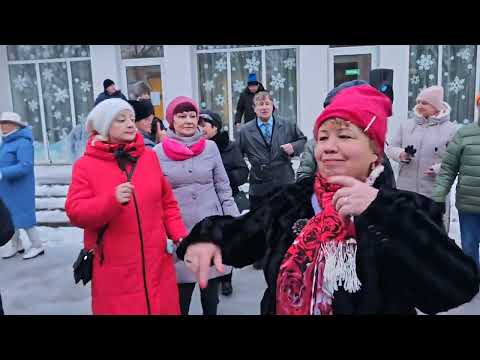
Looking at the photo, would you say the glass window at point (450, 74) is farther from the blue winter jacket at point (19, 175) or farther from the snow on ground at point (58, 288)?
the blue winter jacket at point (19, 175)

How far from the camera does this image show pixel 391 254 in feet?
4.24

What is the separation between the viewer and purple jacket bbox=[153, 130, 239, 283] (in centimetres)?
274

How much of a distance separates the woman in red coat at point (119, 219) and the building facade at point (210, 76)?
5680 millimetres

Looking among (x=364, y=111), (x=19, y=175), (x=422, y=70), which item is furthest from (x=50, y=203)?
A: (x=422, y=70)

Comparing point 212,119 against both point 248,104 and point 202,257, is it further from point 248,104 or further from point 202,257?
point 248,104

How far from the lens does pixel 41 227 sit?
6.30 meters

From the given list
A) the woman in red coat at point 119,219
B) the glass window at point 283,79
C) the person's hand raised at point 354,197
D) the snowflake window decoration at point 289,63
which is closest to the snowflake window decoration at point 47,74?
the glass window at point 283,79

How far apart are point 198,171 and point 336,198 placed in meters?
1.60

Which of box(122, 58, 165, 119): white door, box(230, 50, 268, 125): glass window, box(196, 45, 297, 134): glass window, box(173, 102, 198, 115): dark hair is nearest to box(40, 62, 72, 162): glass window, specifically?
box(122, 58, 165, 119): white door

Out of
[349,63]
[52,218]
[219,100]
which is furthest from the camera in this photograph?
[219,100]

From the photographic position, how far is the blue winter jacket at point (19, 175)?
453cm

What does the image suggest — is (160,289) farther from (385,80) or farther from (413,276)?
(385,80)

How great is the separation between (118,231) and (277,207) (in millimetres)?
1070

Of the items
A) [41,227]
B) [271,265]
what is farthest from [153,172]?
[41,227]
